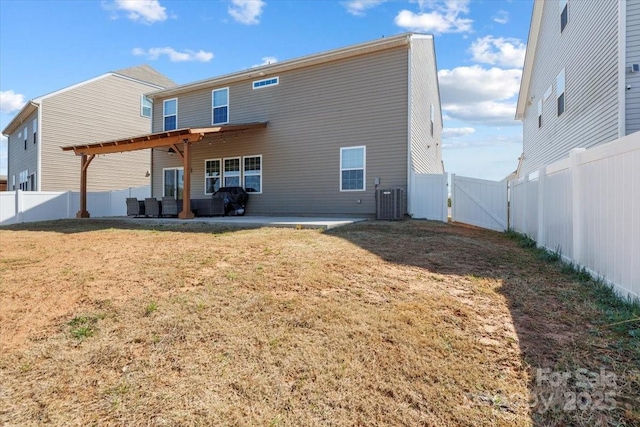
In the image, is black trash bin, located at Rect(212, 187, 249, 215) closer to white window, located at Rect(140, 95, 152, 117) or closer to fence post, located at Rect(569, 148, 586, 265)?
white window, located at Rect(140, 95, 152, 117)

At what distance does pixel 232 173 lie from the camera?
14.2 m

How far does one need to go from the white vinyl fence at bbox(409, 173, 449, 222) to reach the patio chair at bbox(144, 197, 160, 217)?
866 centimetres

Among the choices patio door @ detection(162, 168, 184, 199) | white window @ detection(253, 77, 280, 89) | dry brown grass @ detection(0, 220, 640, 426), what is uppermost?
white window @ detection(253, 77, 280, 89)

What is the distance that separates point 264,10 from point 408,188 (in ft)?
26.5

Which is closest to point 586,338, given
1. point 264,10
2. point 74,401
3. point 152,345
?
point 152,345

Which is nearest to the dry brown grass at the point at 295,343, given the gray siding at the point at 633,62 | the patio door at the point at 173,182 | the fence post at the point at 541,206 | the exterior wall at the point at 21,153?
the fence post at the point at 541,206

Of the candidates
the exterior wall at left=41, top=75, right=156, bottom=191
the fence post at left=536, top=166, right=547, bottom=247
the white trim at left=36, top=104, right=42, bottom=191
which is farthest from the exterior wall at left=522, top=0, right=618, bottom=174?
the white trim at left=36, top=104, right=42, bottom=191

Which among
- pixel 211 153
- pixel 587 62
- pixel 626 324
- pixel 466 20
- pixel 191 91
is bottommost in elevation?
pixel 626 324

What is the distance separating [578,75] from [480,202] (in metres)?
3.96

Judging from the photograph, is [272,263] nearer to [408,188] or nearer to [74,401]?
[74,401]

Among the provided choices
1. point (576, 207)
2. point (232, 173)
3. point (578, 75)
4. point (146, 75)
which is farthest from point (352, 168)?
point (146, 75)

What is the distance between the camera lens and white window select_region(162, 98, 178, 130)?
51.2 feet

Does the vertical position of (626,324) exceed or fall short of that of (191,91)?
it falls short

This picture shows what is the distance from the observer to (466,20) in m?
13.0
